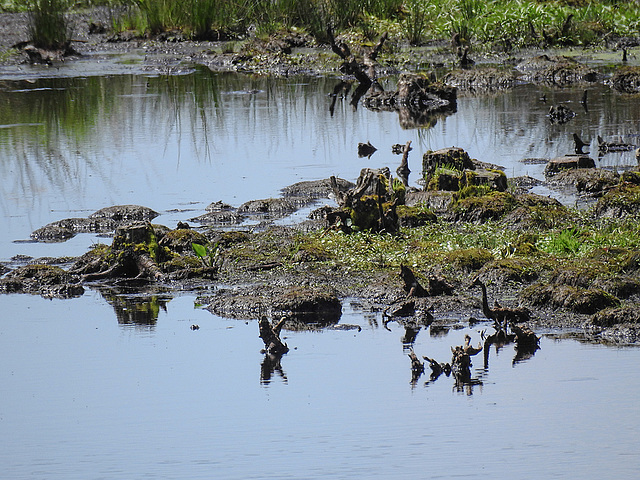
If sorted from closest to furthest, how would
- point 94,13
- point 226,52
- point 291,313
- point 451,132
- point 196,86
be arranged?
point 291,313, point 451,132, point 196,86, point 226,52, point 94,13

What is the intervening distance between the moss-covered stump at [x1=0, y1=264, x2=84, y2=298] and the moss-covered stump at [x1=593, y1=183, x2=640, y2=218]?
4724mm

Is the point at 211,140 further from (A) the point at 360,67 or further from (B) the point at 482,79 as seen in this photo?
(A) the point at 360,67

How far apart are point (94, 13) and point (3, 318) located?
81.3 feet

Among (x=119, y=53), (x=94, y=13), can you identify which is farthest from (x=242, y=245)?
(x=94, y=13)

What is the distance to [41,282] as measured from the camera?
900 cm

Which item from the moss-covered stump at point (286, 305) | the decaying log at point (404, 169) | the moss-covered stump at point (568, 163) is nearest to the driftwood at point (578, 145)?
the moss-covered stump at point (568, 163)

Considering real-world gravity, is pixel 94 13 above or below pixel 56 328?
above

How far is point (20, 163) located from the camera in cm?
1501

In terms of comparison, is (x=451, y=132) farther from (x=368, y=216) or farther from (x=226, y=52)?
(x=226, y=52)

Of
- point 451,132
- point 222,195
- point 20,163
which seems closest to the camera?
point 222,195

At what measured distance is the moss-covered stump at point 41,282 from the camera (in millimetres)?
8922

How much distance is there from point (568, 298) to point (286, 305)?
199cm

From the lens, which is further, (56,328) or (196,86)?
(196,86)

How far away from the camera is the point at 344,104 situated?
64.9 ft
